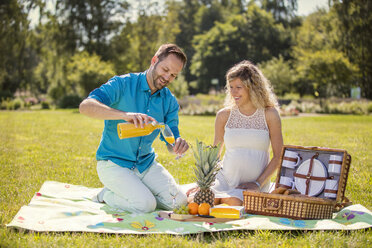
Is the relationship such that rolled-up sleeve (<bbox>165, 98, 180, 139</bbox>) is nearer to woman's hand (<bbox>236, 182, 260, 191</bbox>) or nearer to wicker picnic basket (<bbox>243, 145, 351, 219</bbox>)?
woman's hand (<bbox>236, 182, 260, 191</bbox>)

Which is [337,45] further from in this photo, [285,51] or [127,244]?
[127,244]

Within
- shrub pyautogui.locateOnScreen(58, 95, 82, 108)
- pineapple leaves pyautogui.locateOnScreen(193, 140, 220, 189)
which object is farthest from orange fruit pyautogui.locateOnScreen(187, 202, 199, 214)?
shrub pyautogui.locateOnScreen(58, 95, 82, 108)

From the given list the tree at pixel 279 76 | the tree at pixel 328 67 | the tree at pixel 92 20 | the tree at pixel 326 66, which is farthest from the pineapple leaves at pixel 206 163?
the tree at pixel 92 20

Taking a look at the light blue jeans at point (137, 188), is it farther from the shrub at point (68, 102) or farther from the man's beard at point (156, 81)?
the shrub at point (68, 102)

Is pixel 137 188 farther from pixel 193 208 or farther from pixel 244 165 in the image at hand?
pixel 244 165

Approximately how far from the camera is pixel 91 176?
19.4ft

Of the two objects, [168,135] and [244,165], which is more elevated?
[168,135]

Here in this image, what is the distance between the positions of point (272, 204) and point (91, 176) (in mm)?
3155

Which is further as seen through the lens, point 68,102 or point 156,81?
point 68,102

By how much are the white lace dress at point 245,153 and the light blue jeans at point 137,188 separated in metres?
0.61

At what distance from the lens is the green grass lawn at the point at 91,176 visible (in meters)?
3.01

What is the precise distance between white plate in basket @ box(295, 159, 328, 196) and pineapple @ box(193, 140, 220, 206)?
98cm

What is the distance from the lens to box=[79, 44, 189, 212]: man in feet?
12.9

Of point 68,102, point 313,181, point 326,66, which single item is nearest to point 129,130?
point 313,181
